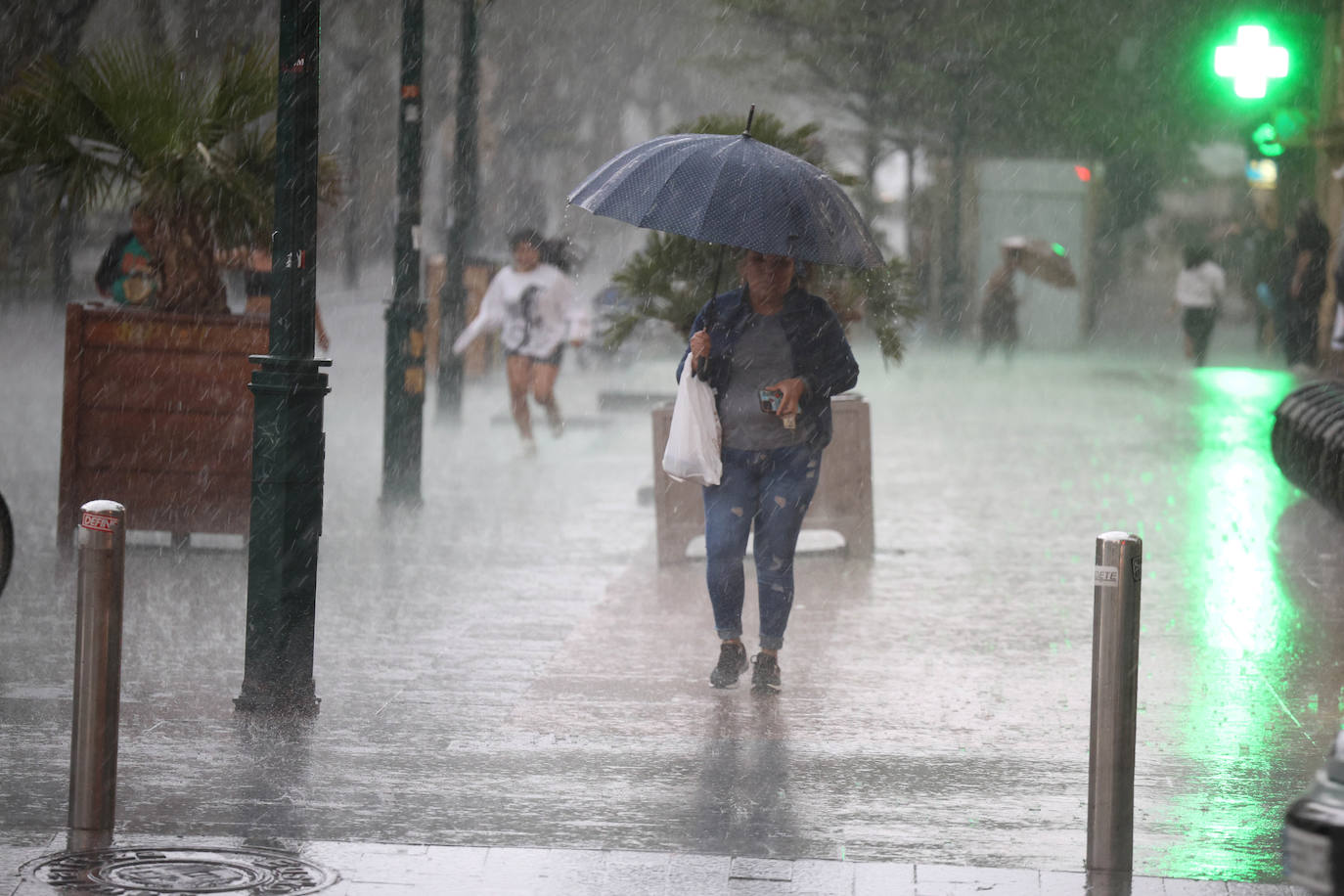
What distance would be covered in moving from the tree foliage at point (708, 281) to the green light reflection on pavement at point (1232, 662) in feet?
6.60

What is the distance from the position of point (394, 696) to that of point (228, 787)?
4.64ft

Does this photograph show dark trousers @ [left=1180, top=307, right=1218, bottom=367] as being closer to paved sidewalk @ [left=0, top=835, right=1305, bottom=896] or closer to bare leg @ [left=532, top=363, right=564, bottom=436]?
bare leg @ [left=532, top=363, right=564, bottom=436]

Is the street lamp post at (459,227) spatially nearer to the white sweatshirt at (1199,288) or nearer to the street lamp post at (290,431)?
the street lamp post at (290,431)

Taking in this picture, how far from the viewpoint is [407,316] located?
13.6 m

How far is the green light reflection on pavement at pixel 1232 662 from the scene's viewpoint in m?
5.92

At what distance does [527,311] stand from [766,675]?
9.61 metres

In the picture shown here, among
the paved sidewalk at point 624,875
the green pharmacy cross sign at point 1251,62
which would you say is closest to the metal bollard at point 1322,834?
the paved sidewalk at point 624,875

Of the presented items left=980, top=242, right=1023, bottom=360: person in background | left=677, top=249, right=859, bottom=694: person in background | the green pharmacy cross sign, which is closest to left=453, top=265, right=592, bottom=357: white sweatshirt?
the green pharmacy cross sign

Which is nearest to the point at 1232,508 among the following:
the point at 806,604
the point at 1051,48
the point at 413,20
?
the point at 806,604

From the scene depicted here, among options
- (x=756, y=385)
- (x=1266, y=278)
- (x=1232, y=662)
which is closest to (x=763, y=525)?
(x=756, y=385)

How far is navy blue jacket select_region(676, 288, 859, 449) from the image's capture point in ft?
25.7

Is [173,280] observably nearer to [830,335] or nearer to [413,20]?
[413,20]

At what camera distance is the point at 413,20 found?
13.1 m

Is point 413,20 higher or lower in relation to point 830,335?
higher
